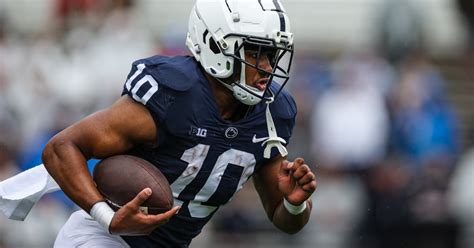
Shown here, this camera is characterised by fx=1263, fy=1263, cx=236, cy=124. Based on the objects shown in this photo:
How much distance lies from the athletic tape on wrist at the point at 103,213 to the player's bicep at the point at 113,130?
0.25 m

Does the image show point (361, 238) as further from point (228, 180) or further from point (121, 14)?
point (228, 180)

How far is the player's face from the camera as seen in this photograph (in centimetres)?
554

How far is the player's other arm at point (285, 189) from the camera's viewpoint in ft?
17.9

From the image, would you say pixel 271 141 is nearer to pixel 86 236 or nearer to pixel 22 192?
pixel 86 236

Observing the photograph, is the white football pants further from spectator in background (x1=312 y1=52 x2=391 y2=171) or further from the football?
spectator in background (x1=312 y1=52 x2=391 y2=171)

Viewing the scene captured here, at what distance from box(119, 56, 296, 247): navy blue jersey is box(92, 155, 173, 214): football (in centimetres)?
18

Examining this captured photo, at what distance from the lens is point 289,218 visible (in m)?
5.84

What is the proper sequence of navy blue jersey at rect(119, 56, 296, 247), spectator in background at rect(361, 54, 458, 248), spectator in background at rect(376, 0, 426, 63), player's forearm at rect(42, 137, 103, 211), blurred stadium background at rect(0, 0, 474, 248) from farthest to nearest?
spectator in background at rect(376, 0, 426, 63), blurred stadium background at rect(0, 0, 474, 248), spectator in background at rect(361, 54, 458, 248), navy blue jersey at rect(119, 56, 296, 247), player's forearm at rect(42, 137, 103, 211)

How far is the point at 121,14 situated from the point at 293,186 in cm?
513

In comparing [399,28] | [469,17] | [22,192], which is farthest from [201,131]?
[469,17]

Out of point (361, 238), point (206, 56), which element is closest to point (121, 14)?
point (361, 238)

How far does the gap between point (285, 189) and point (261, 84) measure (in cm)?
49

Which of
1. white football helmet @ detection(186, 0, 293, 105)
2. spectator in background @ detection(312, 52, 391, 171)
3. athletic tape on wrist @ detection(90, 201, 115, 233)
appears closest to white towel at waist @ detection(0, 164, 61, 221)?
athletic tape on wrist @ detection(90, 201, 115, 233)

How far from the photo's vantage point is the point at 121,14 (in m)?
10.5
